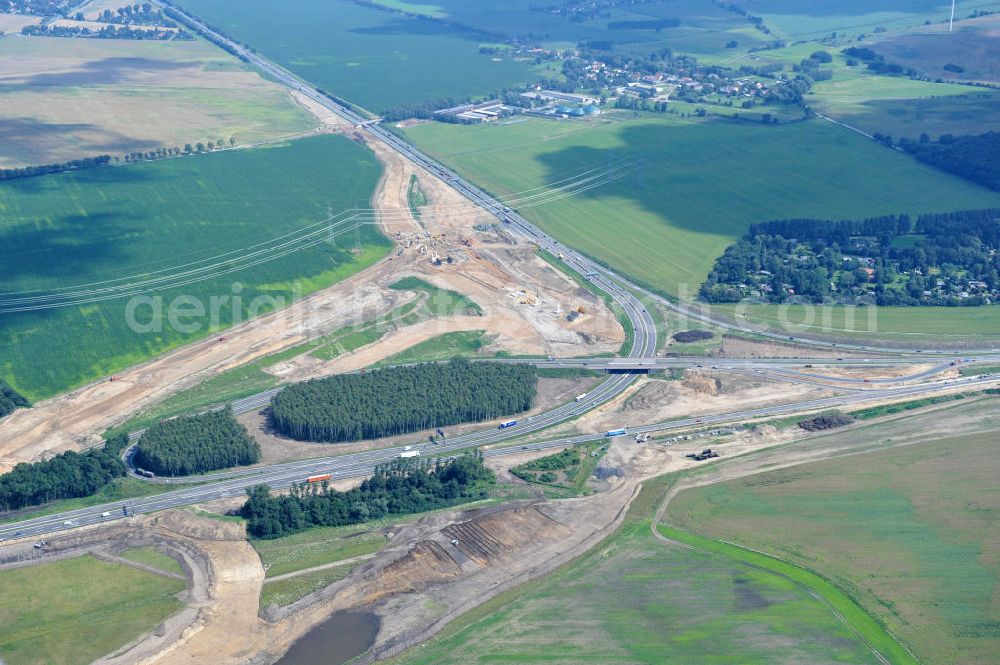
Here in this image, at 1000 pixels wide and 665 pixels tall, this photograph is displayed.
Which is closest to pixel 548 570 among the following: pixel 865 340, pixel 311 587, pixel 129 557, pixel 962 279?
pixel 311 587

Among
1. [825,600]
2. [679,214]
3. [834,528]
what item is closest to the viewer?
[825,600]

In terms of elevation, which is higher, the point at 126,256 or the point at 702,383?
the point at 126,256

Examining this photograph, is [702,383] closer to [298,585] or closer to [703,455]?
[703,455]

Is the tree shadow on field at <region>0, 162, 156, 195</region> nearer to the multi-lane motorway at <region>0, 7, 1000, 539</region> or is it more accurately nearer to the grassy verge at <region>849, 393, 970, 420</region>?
the multi-lane motorway at <region>0, 7, 1000, 539</region>

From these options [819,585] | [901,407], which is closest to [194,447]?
[819,585]

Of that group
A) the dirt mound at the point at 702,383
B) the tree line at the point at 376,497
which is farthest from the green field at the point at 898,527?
the tree line at the point at 376,497

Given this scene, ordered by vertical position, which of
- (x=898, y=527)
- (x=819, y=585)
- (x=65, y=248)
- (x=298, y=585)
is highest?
(x=65, y=248)

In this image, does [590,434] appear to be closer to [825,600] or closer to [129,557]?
[825,600]
